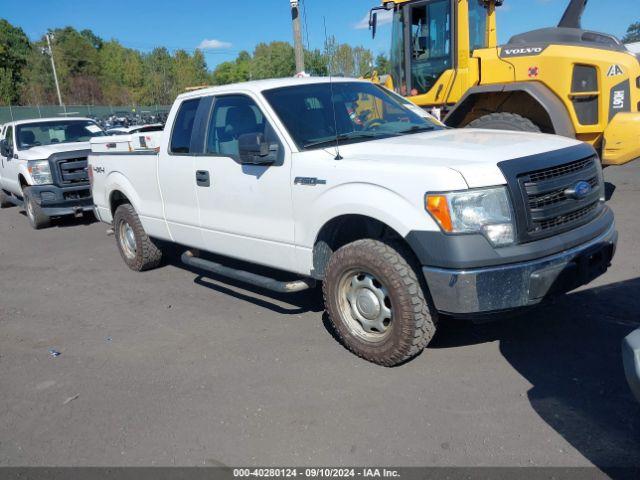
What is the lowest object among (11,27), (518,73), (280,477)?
(280,477)

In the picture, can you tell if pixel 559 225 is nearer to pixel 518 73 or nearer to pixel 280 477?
pixel 280 477

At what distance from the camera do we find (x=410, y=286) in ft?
12.0

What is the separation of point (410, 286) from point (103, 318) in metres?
3.34

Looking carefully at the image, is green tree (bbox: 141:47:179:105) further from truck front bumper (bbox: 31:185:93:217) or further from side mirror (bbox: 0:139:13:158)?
truck front bumper (bbox: 31:185:93:217)

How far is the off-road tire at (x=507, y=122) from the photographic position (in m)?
7.35

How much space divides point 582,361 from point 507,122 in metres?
4.46

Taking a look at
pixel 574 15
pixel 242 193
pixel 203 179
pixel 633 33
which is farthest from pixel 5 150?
pixel 633 33

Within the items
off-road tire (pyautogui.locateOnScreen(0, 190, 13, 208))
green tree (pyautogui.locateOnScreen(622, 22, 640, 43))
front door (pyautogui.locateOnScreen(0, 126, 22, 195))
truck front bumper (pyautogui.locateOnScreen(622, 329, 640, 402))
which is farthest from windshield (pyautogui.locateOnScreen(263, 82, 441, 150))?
green tree (pyautogui.locateOnScreen(622, 22, 640, 43))

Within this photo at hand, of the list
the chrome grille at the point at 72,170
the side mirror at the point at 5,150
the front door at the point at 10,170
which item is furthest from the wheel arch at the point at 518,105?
the side mirror at the point at 5,150

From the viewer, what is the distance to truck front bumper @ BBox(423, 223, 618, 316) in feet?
11.0

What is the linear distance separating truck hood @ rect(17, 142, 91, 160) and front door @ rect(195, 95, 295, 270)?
633 cm

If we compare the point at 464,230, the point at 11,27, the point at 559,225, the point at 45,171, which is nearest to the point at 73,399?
the point at 464,230

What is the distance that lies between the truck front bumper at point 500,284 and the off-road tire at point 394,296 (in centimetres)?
19

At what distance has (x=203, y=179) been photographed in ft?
17.0
